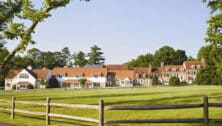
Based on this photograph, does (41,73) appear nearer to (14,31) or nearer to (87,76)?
(87,76)

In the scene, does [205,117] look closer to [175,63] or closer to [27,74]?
[27,74]

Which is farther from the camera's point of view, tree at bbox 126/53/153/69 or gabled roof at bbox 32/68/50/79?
tree at bbox 126/53/153/69

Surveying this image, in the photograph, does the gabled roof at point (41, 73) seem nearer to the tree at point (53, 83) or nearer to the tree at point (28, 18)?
the tree at point (53, 83)

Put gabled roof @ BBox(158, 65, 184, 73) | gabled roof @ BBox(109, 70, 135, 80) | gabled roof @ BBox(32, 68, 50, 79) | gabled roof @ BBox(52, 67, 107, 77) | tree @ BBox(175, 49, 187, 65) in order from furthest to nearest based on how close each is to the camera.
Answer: tree @ BBox(175, 49, 187, 65) → gabled roof @ BBox(158, 65, 184, 73) → gabled roof @ BBox(109, 70, 135, 80) → gabled roof @ BBox(52, 67, 107, 77) → gabled roof @ BBox(32, 68, 50, 79)

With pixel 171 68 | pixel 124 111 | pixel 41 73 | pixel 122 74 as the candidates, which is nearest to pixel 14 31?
pixel 124 111

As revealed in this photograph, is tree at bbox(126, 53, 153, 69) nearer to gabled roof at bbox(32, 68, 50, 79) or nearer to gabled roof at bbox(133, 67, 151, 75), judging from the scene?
gabled roof at bbox(133, 67, 151, 75)

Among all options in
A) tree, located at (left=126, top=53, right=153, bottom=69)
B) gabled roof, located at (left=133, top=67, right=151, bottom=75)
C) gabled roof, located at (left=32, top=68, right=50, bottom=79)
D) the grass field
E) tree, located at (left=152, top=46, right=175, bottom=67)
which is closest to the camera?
the grass field

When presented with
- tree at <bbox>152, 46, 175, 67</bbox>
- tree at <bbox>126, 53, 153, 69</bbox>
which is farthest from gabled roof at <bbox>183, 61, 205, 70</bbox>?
tree at <bbox>126, 53, 153, 69</bbox>

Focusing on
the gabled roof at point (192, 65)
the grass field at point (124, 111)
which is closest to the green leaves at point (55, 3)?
the grass field at point (124, 111)

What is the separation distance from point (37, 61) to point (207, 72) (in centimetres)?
8947

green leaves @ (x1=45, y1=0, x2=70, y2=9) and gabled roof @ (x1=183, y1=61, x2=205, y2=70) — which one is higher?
gabled roof @ (x1=183, y1=61, x2=205, y2=70)

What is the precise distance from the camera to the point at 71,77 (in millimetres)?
149000

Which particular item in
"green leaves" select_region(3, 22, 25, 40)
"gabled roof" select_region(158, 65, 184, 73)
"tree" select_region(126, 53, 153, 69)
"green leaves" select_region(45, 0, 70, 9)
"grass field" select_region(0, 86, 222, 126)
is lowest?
"grass field" select_region(0, 86, 222, 126)

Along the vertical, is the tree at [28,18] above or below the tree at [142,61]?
below
